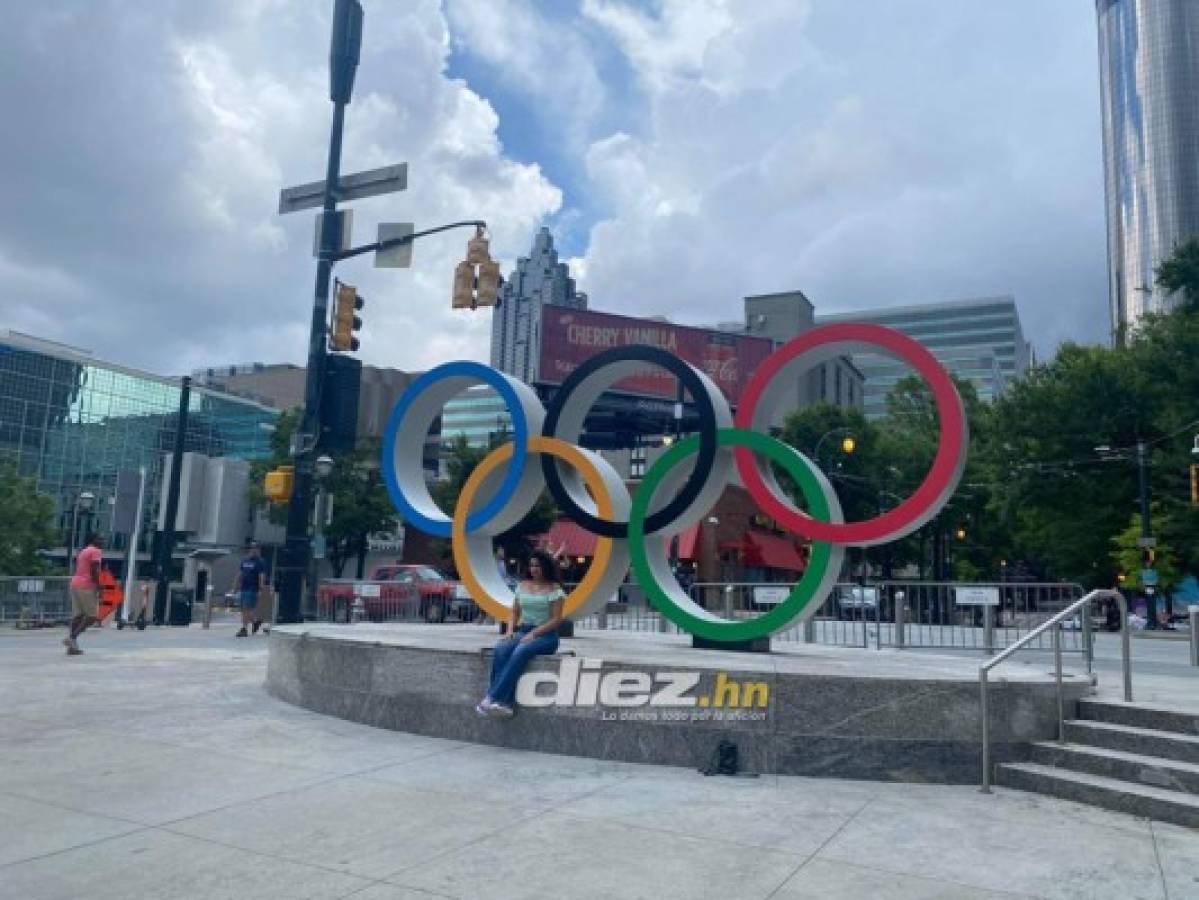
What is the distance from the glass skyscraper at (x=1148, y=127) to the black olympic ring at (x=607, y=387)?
17083 cm

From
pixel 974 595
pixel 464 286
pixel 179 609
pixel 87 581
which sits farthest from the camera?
pixel 179 609

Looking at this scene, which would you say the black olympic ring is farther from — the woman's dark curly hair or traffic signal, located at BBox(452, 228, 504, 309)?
traffic signal, located at BBox(452, 228, 504, 309)

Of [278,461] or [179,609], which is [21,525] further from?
[179,609]

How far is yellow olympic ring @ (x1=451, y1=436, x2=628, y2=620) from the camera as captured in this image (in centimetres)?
1094

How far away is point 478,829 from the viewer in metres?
5.59

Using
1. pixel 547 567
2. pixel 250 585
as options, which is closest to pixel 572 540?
pixel 250 585

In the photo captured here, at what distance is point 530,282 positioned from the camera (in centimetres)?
17162

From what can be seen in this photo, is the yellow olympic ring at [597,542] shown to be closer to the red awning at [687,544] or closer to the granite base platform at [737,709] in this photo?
the granite base platform at [737,709]

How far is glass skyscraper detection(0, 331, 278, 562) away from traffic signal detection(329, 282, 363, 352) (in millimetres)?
56741

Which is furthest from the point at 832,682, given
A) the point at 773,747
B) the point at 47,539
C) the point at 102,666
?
the point at 47,539

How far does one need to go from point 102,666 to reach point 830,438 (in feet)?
134

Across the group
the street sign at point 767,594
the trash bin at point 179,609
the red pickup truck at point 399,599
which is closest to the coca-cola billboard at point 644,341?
the red pickup truck at point 399,599

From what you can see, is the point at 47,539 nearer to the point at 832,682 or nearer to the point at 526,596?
the point at 526,596

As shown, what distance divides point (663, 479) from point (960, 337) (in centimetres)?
16180
